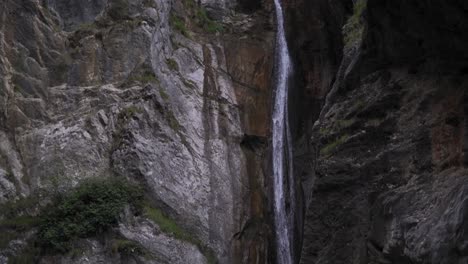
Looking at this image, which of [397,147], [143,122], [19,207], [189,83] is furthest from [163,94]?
[397,147]

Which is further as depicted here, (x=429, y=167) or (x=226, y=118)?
(x=226, y=118)

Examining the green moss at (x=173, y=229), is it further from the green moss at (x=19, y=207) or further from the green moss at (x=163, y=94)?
the green moss at (x=163, y=94)

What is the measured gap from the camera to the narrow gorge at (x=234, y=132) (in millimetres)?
8906

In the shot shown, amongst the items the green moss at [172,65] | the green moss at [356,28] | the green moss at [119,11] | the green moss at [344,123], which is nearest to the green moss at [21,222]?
the green moss at [172,65]

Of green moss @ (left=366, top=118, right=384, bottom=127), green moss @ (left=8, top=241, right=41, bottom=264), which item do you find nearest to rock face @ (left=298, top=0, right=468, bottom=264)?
green moss @ (left=366, top=118, right=384, bottom=127)

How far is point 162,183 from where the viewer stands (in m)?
16.2

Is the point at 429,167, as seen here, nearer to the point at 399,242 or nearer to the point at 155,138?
the point at 399,242

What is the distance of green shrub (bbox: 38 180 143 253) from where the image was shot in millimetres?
14456

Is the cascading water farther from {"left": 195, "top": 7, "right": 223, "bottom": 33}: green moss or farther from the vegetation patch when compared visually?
the vegetation patch

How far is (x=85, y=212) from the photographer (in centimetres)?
1488

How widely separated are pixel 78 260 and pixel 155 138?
435cm

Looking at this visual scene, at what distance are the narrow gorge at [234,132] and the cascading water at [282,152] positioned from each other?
0.06 m

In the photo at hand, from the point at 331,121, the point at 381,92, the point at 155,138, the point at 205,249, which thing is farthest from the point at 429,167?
the point at 155,138

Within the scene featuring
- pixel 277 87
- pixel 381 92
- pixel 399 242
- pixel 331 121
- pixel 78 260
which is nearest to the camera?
pixel 399 242
